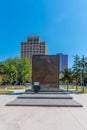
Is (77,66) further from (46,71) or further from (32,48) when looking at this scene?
(32,48)

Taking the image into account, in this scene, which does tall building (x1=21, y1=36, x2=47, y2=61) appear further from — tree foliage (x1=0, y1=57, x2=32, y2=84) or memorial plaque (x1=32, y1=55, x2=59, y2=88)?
memorial plaque (x1=32, y1=55, x2=59, y2=88)

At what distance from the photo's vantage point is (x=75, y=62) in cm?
3381

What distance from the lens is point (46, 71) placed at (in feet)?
89.7

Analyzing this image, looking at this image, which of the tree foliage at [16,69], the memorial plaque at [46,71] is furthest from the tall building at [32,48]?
the memorial plaque at [46,71]

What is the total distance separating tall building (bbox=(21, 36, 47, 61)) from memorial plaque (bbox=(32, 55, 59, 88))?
7681 centimetres

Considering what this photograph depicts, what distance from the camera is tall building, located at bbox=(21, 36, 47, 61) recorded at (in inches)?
4122

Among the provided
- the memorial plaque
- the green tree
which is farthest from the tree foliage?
the memorial plaque

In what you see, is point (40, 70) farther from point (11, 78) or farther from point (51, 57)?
point (11, 78)

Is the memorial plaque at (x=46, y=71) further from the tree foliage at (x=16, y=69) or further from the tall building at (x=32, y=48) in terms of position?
the tall building at (x=32, y=48)

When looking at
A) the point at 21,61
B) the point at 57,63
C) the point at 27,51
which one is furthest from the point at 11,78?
the point at 27,51

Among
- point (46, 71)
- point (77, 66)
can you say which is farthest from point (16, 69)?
point (46, 71)

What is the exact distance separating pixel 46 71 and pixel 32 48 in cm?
7996

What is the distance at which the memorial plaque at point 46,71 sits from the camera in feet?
89.4

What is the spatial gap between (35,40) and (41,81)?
82824mm
